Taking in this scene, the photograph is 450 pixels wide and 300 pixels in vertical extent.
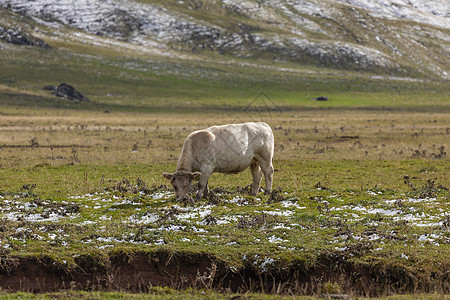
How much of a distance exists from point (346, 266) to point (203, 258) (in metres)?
3.22

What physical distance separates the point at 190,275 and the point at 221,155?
6412mm

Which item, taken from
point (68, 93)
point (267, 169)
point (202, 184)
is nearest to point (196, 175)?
point (202, 184)

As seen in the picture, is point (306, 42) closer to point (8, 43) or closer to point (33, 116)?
point (8, 43)

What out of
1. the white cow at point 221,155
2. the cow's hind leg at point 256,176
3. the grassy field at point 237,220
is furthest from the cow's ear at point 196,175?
the cow's hind leg at point 256,176

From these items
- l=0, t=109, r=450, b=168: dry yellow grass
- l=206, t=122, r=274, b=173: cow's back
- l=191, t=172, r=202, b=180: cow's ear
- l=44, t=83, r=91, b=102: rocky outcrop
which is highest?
l=206, t=122, r=274, b=173: cow's back

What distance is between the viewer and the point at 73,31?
636ft

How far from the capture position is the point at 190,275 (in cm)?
1120

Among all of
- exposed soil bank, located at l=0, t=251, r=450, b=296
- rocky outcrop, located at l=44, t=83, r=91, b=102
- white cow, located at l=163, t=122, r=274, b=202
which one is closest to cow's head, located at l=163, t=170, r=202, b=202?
white cow, located at l=163, t=122, r=274, b=202

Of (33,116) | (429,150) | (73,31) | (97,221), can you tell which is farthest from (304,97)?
(73,31)

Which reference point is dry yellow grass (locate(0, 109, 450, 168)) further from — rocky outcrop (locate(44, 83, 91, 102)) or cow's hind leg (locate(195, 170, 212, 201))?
rocky outcrop (locate(44, 83, 91, 102))

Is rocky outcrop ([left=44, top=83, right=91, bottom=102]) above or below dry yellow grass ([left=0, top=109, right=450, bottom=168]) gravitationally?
below

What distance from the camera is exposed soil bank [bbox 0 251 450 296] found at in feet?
34.6

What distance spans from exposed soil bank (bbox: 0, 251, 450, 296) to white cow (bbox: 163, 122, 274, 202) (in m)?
4.50

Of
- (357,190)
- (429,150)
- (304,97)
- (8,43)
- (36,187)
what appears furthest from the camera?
(8,43)
